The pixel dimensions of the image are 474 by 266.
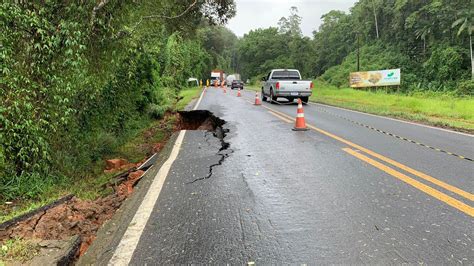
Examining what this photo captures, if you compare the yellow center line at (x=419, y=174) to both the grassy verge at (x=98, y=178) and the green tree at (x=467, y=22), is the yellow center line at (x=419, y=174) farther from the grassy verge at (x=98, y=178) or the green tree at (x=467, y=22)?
the green tree at (x=467, y=22)

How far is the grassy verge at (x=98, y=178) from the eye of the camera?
5457 millimetres

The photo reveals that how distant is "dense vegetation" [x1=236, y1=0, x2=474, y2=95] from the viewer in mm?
50906

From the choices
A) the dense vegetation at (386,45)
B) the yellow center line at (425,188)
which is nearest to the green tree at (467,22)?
the dense vegetation at (386,45)

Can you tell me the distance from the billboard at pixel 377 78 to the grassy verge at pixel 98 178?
31.5 metres

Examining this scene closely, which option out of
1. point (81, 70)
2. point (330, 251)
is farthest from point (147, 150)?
point (330, 251)

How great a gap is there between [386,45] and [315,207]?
70559 millimetres

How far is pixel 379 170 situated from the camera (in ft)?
20.2

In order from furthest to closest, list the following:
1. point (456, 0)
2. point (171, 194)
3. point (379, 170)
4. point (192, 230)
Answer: point (456, 0) → point (379, 170) → point (171, 194) → point (192, 230)

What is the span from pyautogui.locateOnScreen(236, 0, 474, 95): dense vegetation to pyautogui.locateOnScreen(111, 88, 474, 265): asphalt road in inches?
1658

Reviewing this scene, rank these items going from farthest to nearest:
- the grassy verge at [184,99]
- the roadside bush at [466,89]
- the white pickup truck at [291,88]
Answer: the roadside bush at [466,89] → the grassy verge at [184,99] → the white pickup truck at [291,88]

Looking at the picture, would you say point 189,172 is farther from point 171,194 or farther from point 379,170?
point 379,170

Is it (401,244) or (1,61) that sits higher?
(1,61)

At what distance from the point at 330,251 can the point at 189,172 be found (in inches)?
130

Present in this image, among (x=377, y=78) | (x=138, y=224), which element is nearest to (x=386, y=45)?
(x=377, y=78)
